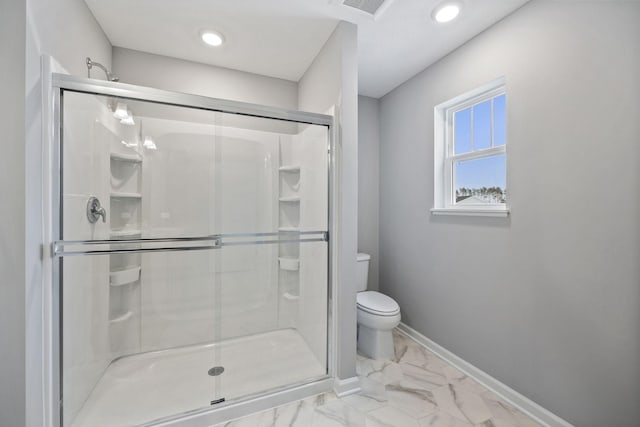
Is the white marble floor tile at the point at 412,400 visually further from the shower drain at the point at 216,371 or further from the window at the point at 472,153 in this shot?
the window at the point at 472,153

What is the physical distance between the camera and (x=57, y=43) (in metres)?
1.25

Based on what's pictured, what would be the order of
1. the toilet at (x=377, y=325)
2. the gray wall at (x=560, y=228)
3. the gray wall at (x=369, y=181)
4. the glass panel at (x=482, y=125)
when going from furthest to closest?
the gray wall at (x=369, y=181), the toilet at (x=377, y=325), the glass panel at (x=482, y=125), the gray wall at (x=560, y=228)

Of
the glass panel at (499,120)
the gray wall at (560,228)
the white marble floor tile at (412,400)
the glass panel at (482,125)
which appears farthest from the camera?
the glass panel at (482,125)

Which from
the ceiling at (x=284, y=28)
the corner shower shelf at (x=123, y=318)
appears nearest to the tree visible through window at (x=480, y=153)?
the ceiling at (x=284, y=28)

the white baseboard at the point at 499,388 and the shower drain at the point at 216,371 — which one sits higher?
the shower drain at the point at 216,371

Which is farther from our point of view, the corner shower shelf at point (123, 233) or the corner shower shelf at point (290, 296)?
the corner shower shelf at point (290, 296)

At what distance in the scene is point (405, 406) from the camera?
4.96 ft

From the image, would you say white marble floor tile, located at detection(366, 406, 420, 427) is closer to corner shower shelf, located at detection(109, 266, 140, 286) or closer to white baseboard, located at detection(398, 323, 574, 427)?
white baseboard, located at detection(398, 323, 574, 427)

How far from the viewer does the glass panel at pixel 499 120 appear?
1713 millimetres

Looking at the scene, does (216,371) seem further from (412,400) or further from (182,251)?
(412,400)

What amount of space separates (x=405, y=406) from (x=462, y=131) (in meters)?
2.05

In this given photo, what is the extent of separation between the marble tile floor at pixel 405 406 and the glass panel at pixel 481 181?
1304 mm

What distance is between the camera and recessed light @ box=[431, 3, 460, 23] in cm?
151

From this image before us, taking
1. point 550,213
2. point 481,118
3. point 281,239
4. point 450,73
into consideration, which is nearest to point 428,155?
point 481,118
